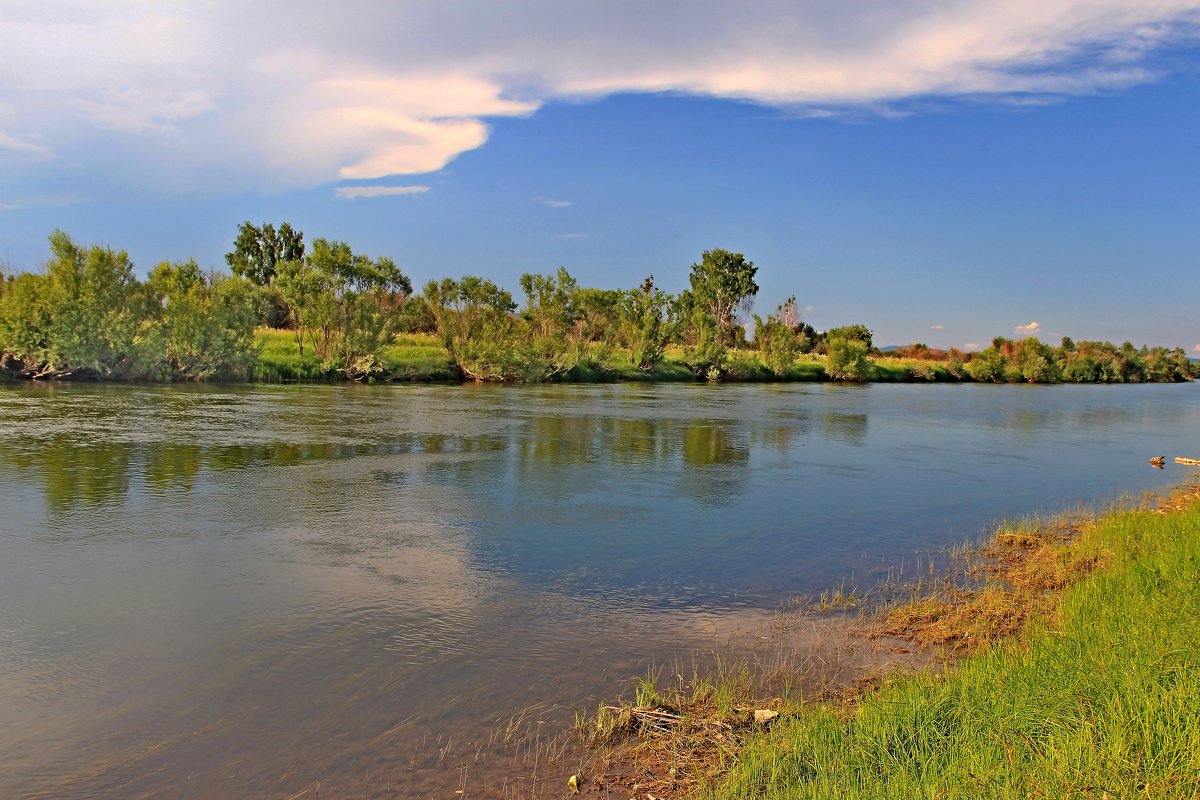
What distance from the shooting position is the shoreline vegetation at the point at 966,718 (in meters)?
3.95

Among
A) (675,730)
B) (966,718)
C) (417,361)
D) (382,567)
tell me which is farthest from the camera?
(417,361)

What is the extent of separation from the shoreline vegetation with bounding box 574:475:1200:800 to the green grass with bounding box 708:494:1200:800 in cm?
1

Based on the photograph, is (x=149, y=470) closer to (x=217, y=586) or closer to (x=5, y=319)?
(x=217, y=586)

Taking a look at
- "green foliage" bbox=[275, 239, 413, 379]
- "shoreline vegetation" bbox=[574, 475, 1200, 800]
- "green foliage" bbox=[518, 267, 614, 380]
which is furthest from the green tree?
"shoreline vegetation" bbox=[574, 475, 1200, 800]

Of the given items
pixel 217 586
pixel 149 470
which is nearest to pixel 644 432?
pixel 149 470

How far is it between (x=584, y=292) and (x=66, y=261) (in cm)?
3834

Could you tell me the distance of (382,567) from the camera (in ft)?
31.5

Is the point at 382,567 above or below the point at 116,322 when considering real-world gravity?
below

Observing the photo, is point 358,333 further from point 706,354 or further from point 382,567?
point 382,567

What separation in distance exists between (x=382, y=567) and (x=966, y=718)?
6.95 m

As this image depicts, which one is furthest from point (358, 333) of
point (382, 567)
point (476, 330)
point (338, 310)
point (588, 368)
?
point (382, 567)

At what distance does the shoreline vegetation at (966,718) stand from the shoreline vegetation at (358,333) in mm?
42085

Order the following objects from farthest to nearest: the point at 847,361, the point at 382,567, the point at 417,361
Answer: the point at 847,361 → the point at 417,361 → the point at 382,567

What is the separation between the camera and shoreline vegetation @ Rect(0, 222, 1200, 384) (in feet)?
128
